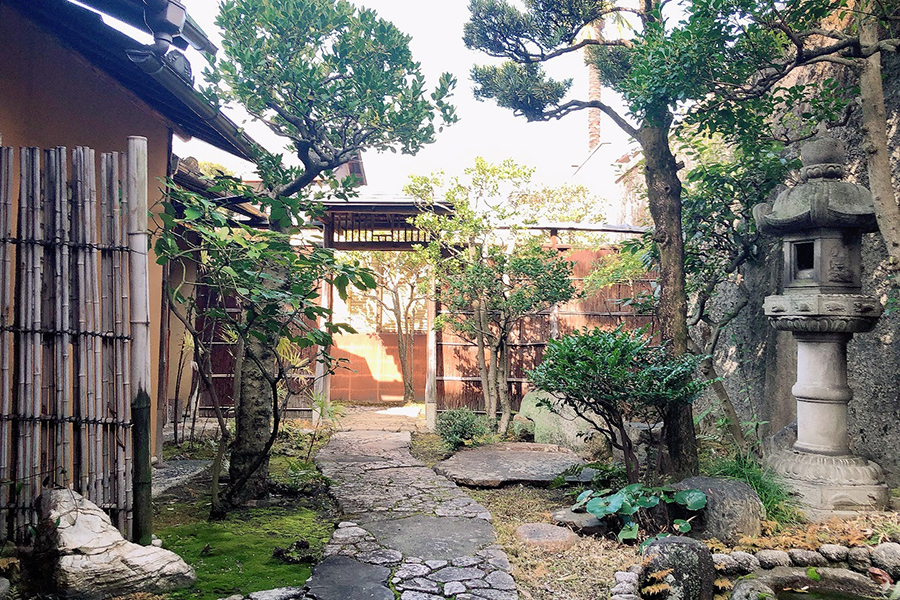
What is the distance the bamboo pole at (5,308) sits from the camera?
10.1ft

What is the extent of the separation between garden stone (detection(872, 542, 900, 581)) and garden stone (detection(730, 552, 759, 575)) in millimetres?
760

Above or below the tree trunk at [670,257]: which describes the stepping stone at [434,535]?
below

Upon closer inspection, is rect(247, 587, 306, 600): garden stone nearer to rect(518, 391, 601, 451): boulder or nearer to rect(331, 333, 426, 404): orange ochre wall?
rect(518, 391, 601, 451): boulder

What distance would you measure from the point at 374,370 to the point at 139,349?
9.75 metres

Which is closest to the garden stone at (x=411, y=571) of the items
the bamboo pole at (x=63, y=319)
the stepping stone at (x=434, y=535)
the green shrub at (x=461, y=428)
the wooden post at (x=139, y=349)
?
the stepping stone at (x=434, y=535)

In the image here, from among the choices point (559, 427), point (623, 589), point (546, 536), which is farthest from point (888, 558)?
point (559, 427)

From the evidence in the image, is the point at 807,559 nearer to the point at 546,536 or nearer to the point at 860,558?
the point at 860,558

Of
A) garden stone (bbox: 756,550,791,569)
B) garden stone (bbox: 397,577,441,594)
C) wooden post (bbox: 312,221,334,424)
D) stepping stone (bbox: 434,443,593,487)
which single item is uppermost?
wooden post (bbox: 312,221,334,424)

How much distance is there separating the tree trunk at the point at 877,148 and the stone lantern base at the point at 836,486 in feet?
5.49

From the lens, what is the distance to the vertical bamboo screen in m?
3.13

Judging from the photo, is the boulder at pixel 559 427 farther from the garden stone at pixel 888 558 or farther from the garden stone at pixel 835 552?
the garden stone at pixel 888 558

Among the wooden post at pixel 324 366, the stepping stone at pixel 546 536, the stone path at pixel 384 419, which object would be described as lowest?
the stone path at pixel 384 419

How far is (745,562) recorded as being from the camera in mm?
3854

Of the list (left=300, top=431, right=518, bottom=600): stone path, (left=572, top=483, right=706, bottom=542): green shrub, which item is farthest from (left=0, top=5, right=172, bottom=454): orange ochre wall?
(left=572, top=483, right=706, bottom=542): green shrub
